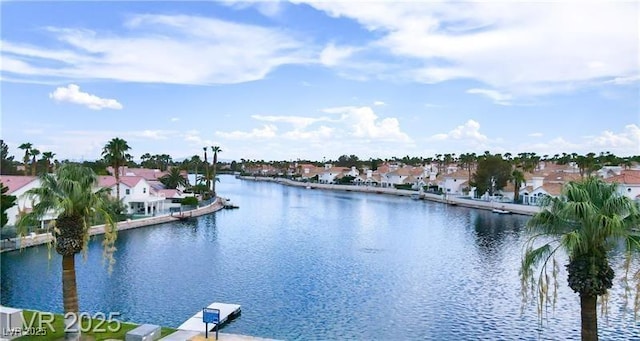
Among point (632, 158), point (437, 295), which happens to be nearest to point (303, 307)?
point (437, 295)

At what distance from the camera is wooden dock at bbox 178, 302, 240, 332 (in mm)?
21984

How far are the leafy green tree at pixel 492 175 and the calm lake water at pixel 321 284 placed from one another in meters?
38.4

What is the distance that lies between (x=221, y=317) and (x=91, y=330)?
23.8 feet

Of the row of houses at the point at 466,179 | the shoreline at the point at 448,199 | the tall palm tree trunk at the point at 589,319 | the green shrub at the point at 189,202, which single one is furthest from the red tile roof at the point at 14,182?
the tall palm tree trunk at the point at 589,319

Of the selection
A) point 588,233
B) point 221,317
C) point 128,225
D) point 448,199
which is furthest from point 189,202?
point 588,233

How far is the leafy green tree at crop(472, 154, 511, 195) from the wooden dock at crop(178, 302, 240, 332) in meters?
76.7

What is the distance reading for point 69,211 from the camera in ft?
54.6

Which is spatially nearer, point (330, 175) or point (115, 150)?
point (115, 150)

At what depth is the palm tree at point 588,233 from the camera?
41.1 ft

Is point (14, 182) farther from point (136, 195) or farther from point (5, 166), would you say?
point (5, 166)

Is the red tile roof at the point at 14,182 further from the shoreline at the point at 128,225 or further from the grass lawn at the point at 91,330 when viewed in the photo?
the grass lawn at the point at 91,330

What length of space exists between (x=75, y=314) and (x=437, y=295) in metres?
20.2

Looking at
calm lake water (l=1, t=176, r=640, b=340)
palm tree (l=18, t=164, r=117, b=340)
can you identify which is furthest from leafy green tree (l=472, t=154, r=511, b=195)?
palm tree (l=18, t=164, r=117, b=340)

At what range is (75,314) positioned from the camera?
16797 mm
